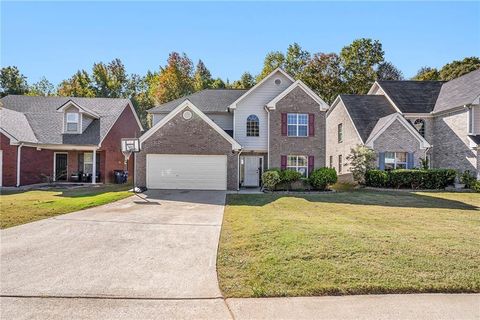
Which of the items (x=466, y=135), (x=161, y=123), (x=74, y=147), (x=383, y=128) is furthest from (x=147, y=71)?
(x=466, y=135)

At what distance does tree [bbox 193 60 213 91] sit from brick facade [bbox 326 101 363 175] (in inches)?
882

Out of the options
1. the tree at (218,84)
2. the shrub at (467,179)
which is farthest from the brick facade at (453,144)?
the tree at (218,84)

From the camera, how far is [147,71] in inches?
2163

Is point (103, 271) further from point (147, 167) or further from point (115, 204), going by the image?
point (147, 167)

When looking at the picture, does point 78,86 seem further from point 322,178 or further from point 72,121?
point 322,178

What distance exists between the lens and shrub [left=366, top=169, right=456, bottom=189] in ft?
66.9

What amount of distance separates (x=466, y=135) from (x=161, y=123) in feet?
66.9

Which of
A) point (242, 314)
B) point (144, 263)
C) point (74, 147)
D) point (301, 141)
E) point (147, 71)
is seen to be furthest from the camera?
point (147, 71)

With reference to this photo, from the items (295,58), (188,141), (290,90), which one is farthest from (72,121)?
(295,58)

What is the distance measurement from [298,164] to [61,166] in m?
17.3

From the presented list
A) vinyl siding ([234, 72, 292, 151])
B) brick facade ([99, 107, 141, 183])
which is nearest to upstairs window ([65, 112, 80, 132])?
brick facade ([99, 107, 141, 183])

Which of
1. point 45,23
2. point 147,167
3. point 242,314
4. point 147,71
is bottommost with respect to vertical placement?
point 242,314

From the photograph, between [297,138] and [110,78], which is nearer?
[297,138]

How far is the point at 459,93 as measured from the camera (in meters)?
23.9
